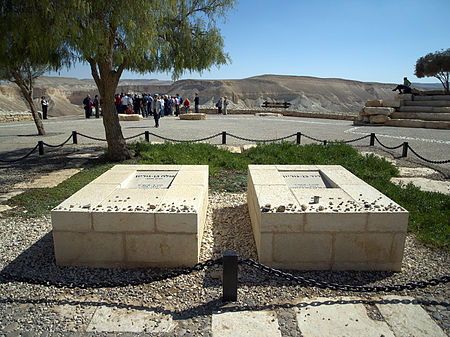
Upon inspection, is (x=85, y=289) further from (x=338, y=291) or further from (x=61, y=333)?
(x=338, y=291)

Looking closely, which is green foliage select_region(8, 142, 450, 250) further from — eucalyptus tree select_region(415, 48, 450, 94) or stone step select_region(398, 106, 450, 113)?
eucalyptus tree select_region(415, 48, 450, 94)

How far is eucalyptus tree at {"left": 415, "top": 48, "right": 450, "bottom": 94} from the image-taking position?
1375 inches

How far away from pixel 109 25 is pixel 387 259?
7.09 meters

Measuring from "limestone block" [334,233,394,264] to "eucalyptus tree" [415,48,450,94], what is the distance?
122ft

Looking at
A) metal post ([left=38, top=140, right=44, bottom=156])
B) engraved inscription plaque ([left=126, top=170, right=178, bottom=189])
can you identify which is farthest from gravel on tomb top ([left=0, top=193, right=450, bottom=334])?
metal post ([left=38, top=140, right=44, bottom=156])

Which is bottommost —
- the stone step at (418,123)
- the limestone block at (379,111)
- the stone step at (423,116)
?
the stone step at (418,123)

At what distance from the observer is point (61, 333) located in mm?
2908

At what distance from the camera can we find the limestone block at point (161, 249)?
13.1ft

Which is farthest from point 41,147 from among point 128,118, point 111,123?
point 128,118

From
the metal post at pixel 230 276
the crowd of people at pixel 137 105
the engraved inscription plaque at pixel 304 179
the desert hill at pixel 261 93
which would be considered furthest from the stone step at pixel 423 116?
the desert hill at pixel 261 93

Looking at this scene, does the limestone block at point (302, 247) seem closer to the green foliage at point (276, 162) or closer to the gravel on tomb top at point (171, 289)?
the gravel on tomb top at point (171, 289)

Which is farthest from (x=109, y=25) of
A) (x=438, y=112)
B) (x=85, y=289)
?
(x=438, y=112)

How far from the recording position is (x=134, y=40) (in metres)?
7.39

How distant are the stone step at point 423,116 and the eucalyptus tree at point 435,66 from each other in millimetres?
17768
